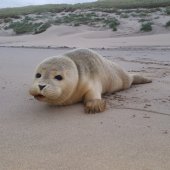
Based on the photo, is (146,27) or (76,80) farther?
(146,27)

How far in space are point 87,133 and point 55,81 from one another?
0.78m

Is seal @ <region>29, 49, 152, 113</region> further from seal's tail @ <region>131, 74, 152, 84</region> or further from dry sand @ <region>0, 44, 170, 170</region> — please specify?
seal's tail @ <region>131, 74, 152, 84</region>

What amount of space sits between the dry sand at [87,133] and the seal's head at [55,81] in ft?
0.46

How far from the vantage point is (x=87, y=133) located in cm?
295

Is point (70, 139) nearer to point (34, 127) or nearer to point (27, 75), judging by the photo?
point (34, 127)

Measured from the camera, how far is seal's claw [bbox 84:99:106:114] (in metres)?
3.54

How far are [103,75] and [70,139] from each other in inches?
64.3

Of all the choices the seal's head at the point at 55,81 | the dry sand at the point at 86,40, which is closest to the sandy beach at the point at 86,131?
the seal's head at the point at 55,81

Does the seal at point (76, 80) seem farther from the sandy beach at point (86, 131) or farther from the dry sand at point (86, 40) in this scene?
the dry sand at point (86, 40)

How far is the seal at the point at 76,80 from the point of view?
11.5 ft

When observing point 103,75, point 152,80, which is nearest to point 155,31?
point 152,80

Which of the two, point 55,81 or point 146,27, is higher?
point 55,81

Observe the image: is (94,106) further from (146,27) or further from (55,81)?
(146,27)

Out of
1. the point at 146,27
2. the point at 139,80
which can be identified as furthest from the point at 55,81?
the point at 146,27
